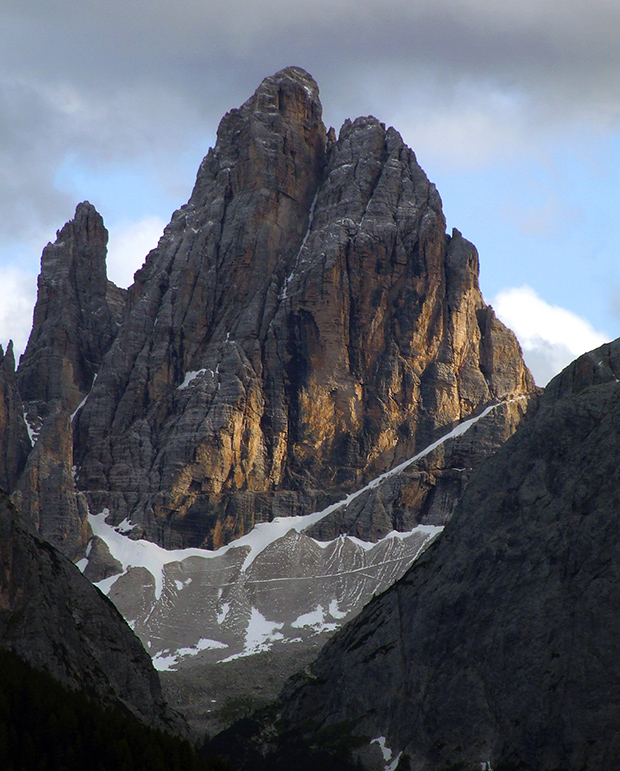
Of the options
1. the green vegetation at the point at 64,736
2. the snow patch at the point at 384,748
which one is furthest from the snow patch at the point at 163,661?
the green vegetation at the point at 64,736

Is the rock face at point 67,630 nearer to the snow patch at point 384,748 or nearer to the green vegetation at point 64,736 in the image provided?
the green vegetation at point 64,736

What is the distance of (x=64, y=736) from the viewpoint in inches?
3073

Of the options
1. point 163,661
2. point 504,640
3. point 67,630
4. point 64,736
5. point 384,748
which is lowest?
point 384,748

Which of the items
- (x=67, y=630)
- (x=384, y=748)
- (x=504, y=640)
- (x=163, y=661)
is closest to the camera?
(x=67, y=630)

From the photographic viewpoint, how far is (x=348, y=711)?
417 feet

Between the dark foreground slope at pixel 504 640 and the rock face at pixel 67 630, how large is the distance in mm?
25558

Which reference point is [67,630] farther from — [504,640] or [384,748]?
[504,640]

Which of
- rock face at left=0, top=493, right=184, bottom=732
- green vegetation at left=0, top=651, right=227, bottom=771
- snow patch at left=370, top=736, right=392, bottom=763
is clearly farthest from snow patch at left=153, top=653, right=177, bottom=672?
green vegetation at left=0, top=651, right=227, bottom=771

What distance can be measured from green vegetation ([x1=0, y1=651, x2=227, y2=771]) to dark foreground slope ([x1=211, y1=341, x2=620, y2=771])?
123 ft

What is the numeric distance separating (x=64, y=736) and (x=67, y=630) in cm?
2294

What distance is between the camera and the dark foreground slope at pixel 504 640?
10425 cm

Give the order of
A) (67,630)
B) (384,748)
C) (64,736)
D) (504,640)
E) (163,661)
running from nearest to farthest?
(64,736)
(67,630)
(504,640)
(384,748)
(163,661)

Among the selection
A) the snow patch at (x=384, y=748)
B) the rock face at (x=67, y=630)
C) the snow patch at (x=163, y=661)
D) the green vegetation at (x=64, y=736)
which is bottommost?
the snow patch at (x=384, y=748)

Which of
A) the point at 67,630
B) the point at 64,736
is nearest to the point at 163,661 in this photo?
the point at 67,630
